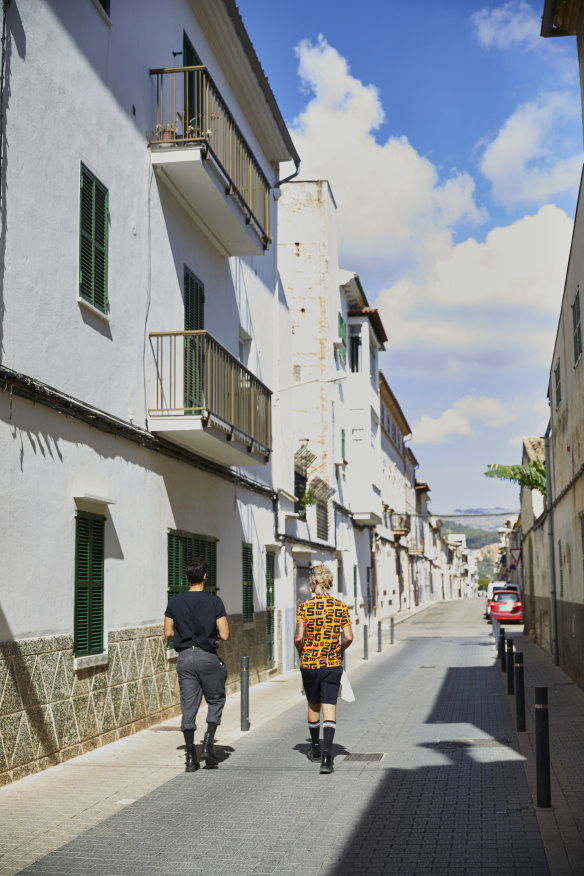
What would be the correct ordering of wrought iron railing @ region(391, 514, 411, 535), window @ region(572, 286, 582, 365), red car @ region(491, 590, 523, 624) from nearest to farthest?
window @ region(572, 286, 582, 365)
red car @ region(491, 590, 523, 624)
wrought iron railing @ region(391, 514, 411, 535)

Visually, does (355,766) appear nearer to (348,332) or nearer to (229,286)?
(229,286)

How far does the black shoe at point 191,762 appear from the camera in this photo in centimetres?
899

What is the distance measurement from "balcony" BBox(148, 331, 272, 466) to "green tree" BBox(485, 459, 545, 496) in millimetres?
15465

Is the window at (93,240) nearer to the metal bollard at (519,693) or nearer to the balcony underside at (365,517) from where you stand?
the metal bollard at (519,693)

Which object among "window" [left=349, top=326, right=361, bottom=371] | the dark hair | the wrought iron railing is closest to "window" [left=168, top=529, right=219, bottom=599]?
the dark hair

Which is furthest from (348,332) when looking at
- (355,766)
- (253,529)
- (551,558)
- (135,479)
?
(355,766)

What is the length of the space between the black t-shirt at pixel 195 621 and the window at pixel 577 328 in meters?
8.60

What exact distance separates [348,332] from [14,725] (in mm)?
30317

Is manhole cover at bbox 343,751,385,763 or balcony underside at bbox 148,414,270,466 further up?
balcony underside at bbox 148,414,270,466

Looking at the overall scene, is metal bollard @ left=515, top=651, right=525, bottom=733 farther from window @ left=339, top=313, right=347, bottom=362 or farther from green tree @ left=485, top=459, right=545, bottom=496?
window @ left=339, top=313, right=347, bottom=362

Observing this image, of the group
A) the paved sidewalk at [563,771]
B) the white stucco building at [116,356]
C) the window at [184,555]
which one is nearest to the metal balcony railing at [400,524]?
the paved sidewalk at [563,771]

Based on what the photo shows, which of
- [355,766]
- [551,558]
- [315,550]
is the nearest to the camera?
[355,766]

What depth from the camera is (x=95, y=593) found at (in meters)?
10.4

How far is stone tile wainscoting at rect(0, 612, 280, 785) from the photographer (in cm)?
828
